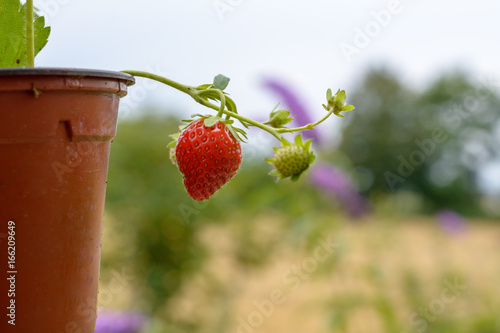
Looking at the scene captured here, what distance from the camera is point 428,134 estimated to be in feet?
33.1

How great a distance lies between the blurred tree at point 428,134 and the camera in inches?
384

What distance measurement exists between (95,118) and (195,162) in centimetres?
11

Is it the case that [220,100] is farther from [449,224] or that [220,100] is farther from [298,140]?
[449,224]

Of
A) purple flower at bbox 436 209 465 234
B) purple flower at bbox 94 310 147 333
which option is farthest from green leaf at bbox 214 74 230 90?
purple flower at bbox 436 209 465 234

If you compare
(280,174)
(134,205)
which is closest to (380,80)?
(134,205)

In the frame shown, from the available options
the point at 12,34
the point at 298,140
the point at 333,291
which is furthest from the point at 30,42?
the point at 333,291

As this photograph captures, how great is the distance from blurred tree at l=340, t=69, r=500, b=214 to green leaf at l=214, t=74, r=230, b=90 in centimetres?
897

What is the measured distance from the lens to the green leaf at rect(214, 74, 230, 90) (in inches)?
21.9

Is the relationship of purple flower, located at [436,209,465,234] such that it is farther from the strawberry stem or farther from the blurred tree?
the blurred tree

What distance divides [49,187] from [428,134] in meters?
10.2

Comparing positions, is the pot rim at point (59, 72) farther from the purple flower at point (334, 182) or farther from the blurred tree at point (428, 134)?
the blurred tree at point (428, 134)

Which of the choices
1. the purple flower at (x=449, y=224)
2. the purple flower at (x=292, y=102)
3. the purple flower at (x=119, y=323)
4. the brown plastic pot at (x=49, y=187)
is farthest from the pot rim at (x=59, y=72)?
the purple flower at (x=449, y=224)

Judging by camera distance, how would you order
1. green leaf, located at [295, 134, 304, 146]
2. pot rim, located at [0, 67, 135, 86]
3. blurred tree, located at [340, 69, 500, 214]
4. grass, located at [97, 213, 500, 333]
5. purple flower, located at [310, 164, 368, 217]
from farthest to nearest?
blurred tree, located at [340, 69, 500, 214]
purple flower, located at [310, 164, 368, 217]
grass, located at [97, 213, 500, 333]
green leaf, located at [295, 134, 304, 146]
pot rim, located at [0, 67, 135, 86]

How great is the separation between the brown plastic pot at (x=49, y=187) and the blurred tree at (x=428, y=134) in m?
9.02
